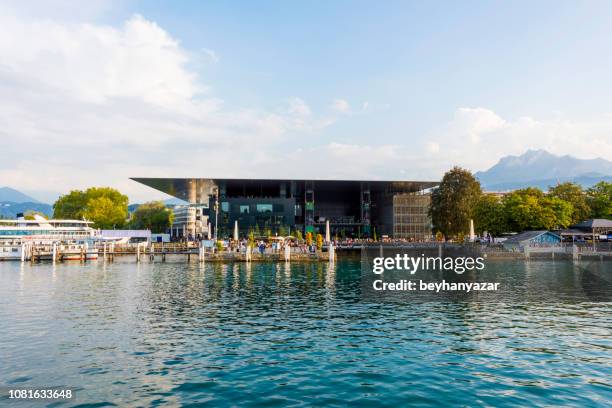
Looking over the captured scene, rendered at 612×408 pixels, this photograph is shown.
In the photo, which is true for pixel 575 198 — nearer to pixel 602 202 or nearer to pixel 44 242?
pixel 602 202

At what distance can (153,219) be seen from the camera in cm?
17250

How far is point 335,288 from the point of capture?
4006 cm

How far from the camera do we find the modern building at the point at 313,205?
11231 centimetres

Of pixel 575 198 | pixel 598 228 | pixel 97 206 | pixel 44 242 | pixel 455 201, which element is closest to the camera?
pixel 598 228

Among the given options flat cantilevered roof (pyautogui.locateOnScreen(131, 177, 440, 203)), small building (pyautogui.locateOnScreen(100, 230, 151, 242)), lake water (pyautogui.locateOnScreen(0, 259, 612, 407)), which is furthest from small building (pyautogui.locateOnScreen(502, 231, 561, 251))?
small building (pyautogui.locateOnScreen(100, 230, 151, 242))

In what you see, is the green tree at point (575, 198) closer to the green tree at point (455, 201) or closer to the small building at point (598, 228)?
the small building at point (598, 228)

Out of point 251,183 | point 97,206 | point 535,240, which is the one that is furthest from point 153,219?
point 535,240

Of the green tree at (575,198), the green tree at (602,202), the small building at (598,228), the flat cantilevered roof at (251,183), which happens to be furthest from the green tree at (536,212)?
the flat cantilevered roof at (251,183)

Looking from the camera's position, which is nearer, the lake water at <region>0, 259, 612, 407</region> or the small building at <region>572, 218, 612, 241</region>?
the lake water at <region>0, 259, 612, 407</region>

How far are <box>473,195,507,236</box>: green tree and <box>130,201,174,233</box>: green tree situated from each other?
397ft

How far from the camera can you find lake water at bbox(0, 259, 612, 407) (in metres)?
14.5

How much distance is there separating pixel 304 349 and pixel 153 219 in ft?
535

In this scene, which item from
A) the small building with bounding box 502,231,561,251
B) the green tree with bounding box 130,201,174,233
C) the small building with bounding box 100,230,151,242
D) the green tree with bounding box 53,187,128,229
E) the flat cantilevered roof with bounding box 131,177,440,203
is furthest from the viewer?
the green tree with bounding box 130,201,174,233

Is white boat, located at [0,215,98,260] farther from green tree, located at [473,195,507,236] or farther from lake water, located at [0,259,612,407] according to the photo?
green tree, located at [473,195,507,236]
